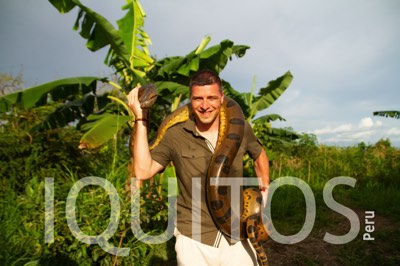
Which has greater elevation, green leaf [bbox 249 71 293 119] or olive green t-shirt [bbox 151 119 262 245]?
green leaf [bbox 249 71 293 119]

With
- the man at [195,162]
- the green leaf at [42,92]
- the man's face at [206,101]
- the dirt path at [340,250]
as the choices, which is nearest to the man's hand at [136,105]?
the man at [195,162]

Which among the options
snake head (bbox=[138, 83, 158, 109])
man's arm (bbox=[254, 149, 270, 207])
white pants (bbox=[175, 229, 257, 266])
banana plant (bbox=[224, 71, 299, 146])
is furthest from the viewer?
banana plant (bbox=[224, 71, 299, 146])

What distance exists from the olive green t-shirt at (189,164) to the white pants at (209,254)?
0.16ft

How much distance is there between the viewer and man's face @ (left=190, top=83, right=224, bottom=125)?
225 centimetres

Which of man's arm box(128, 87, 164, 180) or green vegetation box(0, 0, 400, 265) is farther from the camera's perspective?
green vegetation box(0, 0, 400, 265)

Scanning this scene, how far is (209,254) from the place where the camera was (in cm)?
223

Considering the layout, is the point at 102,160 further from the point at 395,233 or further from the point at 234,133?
the point at 395,233

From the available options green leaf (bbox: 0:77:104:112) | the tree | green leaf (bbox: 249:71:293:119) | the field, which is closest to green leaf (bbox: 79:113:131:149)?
the tree


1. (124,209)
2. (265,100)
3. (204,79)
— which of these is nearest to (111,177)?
(124,209)

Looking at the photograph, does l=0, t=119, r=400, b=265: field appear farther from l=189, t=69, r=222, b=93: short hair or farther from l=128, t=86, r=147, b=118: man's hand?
l=189, t=69, r=222, b=93: short hair

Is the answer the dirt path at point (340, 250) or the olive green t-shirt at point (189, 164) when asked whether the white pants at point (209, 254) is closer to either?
the olive green t-shirt at point (189, 164)

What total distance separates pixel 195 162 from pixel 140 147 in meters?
0.46

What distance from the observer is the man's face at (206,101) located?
2.25 metres

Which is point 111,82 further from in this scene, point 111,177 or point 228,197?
point 228,197
